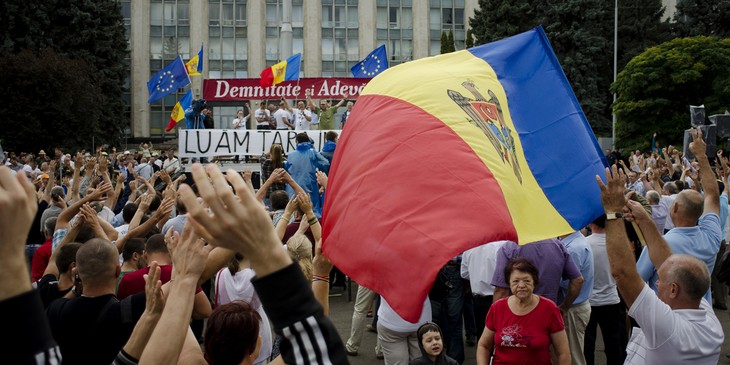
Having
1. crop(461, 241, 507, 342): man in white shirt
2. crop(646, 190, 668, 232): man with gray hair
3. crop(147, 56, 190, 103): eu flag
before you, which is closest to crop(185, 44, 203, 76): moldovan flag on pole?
crop(147, 56, 190, 103): eu flag

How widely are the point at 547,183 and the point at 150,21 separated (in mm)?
60654

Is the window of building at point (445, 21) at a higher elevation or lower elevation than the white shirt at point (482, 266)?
higher

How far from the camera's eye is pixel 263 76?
893 inches

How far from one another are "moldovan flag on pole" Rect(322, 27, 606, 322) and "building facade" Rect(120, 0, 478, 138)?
55.9 m

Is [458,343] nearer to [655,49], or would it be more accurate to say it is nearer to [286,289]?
[286,289]

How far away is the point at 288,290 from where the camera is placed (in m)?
1.92

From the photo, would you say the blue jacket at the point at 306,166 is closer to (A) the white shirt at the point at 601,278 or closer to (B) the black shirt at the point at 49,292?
(A) the white shirt at the point at 601,278

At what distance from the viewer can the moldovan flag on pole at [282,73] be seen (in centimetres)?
2256

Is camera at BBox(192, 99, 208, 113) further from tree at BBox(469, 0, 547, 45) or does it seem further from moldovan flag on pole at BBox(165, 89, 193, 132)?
tree at BBox(469, 0, 547, 45)

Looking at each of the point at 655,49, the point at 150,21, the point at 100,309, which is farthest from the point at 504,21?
the point at 100,309

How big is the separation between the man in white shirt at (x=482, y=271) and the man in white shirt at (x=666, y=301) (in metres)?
3.33

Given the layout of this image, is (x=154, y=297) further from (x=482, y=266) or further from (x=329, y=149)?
(x=329, y=149)

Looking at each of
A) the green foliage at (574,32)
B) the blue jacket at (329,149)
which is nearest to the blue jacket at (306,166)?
the blue jacket at (329,149)

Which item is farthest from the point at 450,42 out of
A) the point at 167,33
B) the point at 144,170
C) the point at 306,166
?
the point at 306,166
